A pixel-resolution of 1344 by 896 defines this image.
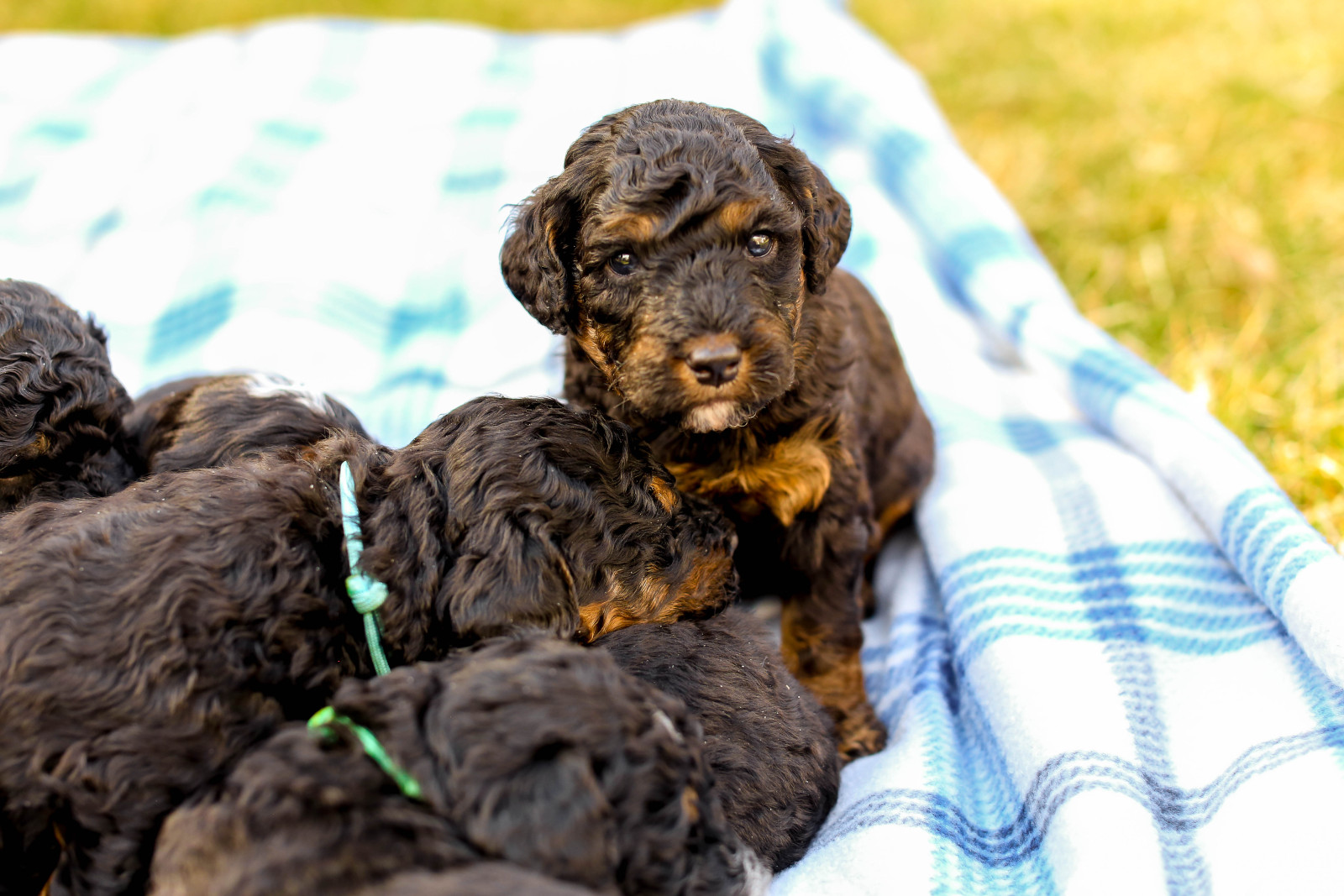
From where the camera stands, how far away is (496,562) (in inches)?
107

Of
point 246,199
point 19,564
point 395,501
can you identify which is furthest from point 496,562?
point 246,199

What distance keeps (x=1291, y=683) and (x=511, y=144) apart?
205 inches

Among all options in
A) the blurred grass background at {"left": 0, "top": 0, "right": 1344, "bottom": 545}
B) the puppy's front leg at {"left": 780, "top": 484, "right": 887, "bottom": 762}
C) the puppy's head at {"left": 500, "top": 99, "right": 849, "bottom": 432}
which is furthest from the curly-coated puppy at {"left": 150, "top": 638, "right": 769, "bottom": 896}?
the blurred grass background at {"left": 0, "top": 0, "right": 1344, "bottom": 545}

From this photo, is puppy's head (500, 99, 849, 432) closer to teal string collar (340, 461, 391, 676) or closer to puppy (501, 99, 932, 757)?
puppy (501, 99, 932, 757)

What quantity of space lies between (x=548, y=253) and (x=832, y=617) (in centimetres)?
157

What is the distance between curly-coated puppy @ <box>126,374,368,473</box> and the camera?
3.63 metres

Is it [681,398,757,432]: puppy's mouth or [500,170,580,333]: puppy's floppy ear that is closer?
[681,398,757,432]: puppy's mouth

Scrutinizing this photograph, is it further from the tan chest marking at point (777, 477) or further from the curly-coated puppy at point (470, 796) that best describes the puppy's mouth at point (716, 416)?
the curly-coated puppy at point (470, 796)

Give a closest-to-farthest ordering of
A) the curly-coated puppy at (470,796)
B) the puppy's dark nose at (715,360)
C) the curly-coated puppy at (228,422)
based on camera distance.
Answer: the curly-coated puppy at (470,796), the puppy's dark nose at (715,360), the curly-coated puppy at (228,422)

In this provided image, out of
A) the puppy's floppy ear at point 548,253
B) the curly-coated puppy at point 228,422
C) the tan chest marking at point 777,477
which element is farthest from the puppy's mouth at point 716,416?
the curly-coated puppy at point 228,422

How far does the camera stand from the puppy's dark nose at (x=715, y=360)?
3.05 meters

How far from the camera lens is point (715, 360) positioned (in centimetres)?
305

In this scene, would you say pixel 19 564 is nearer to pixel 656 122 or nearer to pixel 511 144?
pixel 656 122

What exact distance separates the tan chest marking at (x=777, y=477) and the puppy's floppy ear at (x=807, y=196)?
0.55 m
